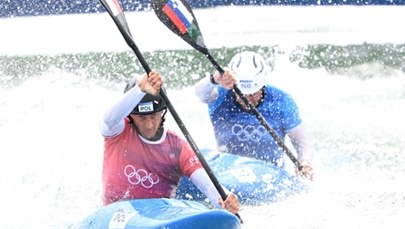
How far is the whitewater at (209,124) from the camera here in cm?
598

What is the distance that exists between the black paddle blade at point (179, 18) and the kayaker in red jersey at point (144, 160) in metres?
0.97

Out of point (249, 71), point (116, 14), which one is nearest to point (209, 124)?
point (249, 71)

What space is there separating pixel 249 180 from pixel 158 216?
1874 millimetres

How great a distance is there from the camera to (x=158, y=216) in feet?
14.1

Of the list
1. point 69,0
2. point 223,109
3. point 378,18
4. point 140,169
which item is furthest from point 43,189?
point 378,18

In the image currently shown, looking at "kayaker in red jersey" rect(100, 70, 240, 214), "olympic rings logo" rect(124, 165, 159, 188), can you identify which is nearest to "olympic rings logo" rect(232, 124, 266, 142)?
"kayaker in red jersey" rect(100, 70, 240, 214)

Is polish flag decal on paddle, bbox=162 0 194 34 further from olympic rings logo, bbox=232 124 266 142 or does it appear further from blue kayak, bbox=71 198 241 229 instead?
blue kayak, bbox=71 198 241 229

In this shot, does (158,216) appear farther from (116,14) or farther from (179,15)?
(179,15)

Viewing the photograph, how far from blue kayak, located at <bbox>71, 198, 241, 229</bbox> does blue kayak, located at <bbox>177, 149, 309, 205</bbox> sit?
1.39 meters

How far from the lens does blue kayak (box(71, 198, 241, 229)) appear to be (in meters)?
4.09

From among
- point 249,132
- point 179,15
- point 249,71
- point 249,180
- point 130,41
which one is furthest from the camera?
point 249,132

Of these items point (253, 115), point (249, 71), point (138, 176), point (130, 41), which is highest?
point (130, 41)

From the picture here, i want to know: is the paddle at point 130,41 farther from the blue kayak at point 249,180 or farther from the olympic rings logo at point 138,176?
the blue kayak at point 249,180

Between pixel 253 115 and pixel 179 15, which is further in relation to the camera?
pixel 253 115
